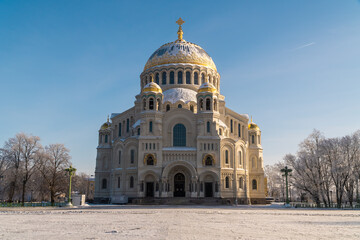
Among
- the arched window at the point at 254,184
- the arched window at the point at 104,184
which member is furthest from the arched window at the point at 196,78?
the arched window at the point at 104,184

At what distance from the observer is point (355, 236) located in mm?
13547

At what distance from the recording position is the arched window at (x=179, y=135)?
48.5m

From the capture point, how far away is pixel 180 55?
190 feet

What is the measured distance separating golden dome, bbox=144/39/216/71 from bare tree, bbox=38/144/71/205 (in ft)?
63.8

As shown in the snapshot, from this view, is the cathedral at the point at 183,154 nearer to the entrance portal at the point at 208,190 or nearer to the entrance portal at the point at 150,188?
the entrance portal at the point at 208,190

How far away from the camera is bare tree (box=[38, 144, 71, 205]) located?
164 ft

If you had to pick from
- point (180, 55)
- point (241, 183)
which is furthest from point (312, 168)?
point (180, 55)

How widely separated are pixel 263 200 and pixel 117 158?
22.0m

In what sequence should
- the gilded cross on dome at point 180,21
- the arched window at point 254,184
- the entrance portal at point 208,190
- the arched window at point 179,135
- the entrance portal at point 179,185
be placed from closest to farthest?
1. the entrance portal at point 208,190
2. the entrance portal at point 179,185
3. the arched window at point 179,135
4. the arched window at point 254,184
5. the gilded cross on dome at point 180,21

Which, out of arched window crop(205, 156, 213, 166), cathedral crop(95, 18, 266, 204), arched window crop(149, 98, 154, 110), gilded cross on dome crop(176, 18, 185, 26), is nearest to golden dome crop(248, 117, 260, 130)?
cathedral crop(95, 18, 266, 204)

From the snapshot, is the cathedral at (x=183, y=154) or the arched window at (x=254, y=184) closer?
the cathedral at (x=183, y=154)

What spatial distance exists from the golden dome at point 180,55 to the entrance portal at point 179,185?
62.8 ft

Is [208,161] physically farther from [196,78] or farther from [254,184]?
[196,78]

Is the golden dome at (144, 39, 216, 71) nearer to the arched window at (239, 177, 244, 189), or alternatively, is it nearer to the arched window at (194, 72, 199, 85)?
the arched window at (194, 72, 199, 85)
